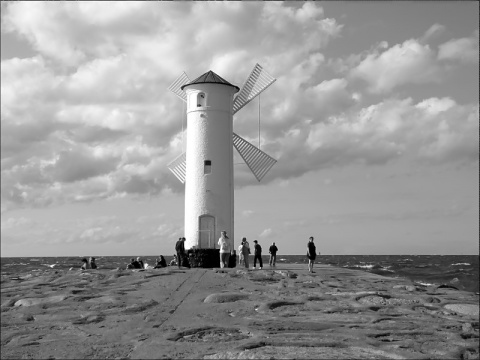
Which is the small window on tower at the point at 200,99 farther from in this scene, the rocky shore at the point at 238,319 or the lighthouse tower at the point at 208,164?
the rocky shore at the point at 238,319

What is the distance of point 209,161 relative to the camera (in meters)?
24.8

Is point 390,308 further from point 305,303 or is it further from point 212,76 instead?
point 212,76

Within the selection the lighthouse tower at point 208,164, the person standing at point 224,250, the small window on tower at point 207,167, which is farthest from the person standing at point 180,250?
the small window on tower at point 207,167

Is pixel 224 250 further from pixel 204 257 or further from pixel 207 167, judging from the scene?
pixel 207 167

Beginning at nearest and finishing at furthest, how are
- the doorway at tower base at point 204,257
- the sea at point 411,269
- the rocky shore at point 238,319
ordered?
the rocky shore at point 238,319
the doorway at tower base at point 204,257
the sea at point 411,269

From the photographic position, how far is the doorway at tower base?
24297mm

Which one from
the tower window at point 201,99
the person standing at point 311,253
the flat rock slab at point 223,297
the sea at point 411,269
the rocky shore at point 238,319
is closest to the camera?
the rocky shore at point 238,319

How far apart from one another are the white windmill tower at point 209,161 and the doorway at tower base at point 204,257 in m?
0.34

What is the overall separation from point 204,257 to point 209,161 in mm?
4178

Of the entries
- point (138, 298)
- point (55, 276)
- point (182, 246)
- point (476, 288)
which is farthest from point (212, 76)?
point (476, 288)

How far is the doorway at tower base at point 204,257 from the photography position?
24297 millimetres

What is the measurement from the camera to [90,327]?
11.7 meters

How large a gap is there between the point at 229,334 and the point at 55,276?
40.3 ft

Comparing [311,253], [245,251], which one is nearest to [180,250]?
[245,251]
